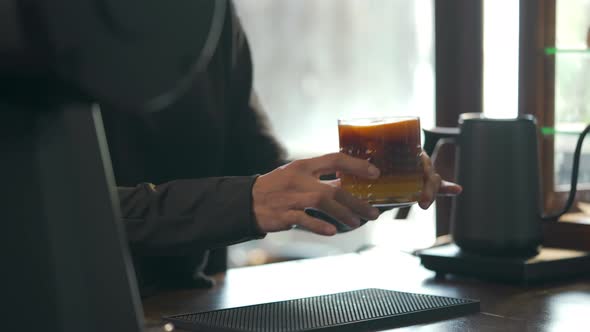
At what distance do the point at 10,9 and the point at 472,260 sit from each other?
1.22 m

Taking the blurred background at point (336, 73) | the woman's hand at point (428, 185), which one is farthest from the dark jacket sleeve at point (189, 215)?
the blurred background at point (336, 73)

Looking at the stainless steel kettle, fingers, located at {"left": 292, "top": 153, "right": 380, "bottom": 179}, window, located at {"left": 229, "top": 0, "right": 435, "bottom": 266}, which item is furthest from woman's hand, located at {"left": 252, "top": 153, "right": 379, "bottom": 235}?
window, located at {"left": 229, "top": 0, "right": 435, "bottom": 266}

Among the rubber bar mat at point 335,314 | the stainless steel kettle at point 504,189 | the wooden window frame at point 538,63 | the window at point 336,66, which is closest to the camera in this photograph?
the rubber bar mat at point 335,314

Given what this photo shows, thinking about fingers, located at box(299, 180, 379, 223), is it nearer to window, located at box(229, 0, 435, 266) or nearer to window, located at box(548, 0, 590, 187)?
window, located at box(548, 0, 590, 187)

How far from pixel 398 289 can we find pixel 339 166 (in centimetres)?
28

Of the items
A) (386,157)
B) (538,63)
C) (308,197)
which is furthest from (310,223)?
(538,63)

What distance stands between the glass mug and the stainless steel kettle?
1.04 ft

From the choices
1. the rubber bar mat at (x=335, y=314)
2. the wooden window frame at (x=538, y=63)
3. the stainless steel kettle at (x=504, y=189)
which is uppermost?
the wooden window frame at (x=538, y=63)

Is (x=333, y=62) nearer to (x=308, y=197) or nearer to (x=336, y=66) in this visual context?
(x=336, y=66)

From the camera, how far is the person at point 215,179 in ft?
4.27

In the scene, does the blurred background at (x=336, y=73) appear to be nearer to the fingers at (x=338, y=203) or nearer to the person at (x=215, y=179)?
the person at (x=215, y=179)

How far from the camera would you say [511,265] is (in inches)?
58.6

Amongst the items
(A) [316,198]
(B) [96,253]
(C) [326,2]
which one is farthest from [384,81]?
(B) [96,253]

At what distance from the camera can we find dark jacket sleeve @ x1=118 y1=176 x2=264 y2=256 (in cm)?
134
